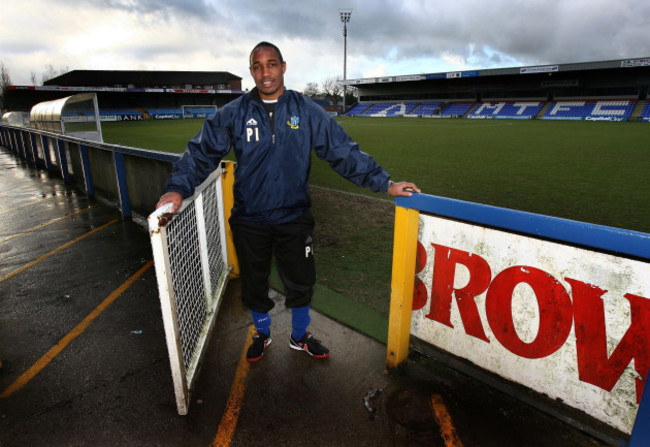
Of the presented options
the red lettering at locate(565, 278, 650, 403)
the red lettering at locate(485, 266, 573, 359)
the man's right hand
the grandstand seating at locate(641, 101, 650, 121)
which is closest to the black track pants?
the man's right hand

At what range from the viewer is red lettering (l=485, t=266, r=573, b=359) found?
1845 millimetres

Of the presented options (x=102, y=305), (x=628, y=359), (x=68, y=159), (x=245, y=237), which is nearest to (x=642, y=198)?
(x=628, y=359)

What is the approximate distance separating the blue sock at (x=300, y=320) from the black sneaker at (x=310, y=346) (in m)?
0.04

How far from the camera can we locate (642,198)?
23.0ft

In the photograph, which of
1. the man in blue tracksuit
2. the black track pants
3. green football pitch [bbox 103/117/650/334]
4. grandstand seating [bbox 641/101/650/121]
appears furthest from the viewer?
grandstand seating [bbox 641/101/650/121]

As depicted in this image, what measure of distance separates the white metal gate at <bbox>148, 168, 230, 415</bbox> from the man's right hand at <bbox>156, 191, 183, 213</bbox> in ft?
0.15

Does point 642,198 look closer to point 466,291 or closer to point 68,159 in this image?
point 466,291

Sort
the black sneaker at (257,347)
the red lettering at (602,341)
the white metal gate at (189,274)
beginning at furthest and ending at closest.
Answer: the black sneaker at (257,347), the white metal gate at (189,274), the red lettering at (602,341)

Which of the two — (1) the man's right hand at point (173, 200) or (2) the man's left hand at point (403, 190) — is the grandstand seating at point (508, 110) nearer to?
(2) the man's left hand at point (403, 190)

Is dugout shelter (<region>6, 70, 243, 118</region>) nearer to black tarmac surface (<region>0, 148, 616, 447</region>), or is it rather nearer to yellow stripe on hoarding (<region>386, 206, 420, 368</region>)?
black tarmac surface (<region>0, 148, 616, 447</region>)

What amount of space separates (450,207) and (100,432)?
220 cm

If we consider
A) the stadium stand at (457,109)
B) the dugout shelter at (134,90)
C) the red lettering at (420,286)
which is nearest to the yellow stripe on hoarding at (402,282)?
the red lettering at (420,286)

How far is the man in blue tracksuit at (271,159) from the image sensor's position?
2184 mm

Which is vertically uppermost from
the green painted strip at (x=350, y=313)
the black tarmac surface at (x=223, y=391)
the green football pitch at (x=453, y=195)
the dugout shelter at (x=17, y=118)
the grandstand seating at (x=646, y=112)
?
the grandstand seating at (x=646, y=112)
